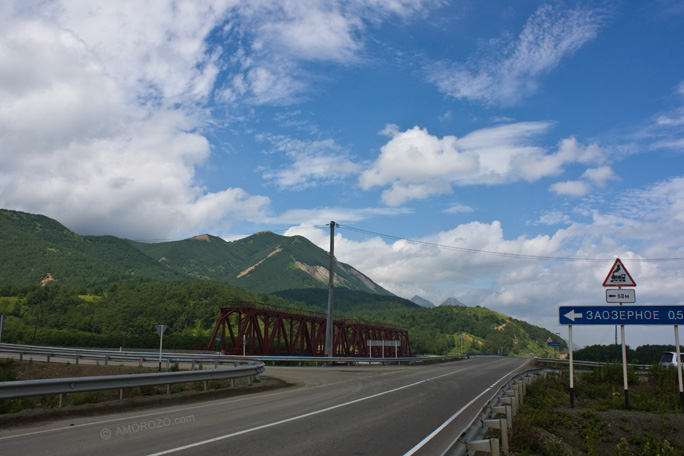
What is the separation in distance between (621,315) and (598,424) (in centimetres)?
443

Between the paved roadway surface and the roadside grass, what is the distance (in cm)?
153

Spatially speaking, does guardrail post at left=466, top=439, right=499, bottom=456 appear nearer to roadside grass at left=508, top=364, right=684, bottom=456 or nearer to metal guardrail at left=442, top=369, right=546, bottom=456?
metal guardrail at left=442, top=369, right=546, bottom=456

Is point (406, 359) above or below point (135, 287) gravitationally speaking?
below

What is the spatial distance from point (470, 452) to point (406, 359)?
3658 cm

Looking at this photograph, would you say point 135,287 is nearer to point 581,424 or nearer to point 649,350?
point 649,350

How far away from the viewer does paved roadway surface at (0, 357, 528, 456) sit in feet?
26.9

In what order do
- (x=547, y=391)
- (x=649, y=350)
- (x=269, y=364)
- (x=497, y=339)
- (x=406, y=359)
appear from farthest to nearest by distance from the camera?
(x=497, y=339), (x=649, y=350), (x=406, y=359), (x=269, y=364), (x=547, y=391)

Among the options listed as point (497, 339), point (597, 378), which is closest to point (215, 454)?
point (597, 378)

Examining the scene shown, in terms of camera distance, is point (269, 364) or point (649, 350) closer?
point (269, 364)

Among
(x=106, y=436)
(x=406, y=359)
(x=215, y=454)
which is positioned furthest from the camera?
(x=406, y=359)

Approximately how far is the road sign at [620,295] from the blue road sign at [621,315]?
24cm

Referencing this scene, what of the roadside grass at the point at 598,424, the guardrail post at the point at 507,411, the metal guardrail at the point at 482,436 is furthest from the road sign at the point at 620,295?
the guardrail post at the point at 507,411

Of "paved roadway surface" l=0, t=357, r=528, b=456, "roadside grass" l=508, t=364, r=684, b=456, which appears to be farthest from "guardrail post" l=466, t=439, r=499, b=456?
"roadside grass" l=508, t=364, r=684, b=456

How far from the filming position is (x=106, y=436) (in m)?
9.09
